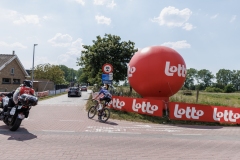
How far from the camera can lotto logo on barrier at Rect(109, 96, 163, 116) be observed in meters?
12.9

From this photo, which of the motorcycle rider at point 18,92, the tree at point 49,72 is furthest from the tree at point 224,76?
the motorcycle rider at point 18,92

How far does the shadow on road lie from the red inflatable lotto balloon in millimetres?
7517

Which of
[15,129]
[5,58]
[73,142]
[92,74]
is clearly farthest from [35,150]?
[5,58]

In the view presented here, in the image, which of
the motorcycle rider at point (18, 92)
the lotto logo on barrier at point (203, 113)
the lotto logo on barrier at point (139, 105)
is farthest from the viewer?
the lotto logo on barrier at point (139, 105)

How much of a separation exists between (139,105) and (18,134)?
7.10 meters

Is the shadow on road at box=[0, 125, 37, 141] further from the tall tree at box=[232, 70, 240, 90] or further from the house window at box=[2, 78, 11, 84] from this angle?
the tall tree at box=[232, 70, 240, 90]

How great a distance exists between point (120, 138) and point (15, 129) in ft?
12.1

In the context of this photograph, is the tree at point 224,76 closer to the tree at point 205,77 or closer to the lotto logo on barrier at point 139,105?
the tree at point 205,77

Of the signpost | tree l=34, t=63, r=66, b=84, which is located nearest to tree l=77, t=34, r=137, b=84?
the signpost

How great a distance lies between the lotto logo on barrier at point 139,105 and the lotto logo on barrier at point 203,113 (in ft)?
2.36

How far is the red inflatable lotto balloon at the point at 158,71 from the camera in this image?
44.9ft

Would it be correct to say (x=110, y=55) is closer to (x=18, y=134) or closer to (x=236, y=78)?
(x=18, y=134)

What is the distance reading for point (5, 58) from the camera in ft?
124

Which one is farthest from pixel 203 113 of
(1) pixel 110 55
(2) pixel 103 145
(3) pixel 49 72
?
(3) pixel 49 72
